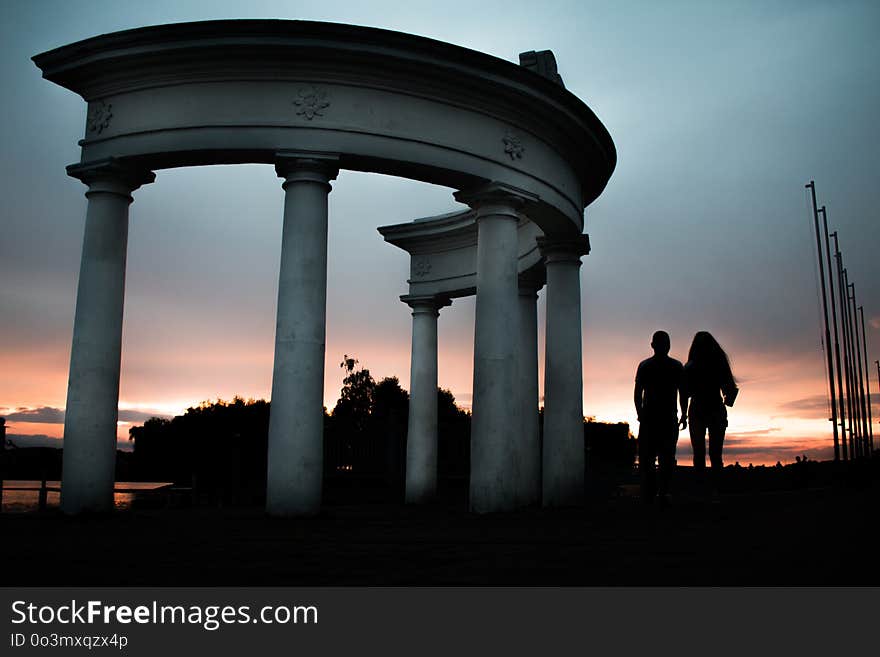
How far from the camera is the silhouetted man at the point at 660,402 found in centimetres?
2161

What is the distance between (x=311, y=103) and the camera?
22.5m

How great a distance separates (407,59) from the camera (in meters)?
22.5

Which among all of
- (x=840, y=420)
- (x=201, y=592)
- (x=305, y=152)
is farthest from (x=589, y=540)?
(x=840, y=420)

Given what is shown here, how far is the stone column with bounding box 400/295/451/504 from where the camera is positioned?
36719 mm

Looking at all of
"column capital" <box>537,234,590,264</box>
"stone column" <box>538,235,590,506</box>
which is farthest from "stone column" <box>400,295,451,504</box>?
"column capital" <box>537,234,590,264</box>

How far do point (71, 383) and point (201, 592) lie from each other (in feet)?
55.8

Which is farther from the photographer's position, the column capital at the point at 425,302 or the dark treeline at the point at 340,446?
the dark treeline at the point at 340,446

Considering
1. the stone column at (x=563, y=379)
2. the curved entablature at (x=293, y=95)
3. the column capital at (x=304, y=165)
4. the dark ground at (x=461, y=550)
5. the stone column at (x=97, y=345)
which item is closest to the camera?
the dark ground at (x=461, y=550)

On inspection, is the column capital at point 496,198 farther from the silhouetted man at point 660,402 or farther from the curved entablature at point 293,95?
the silhouetted man at point 660,402

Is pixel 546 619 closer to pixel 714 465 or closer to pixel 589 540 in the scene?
pixel 589 540

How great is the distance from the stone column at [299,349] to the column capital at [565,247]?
10.6 m

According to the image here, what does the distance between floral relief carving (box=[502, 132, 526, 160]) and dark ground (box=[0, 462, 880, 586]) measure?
1114cm

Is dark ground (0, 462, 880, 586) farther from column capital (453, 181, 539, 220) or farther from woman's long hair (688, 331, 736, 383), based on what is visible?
column capital (453, 181, 539, 220)

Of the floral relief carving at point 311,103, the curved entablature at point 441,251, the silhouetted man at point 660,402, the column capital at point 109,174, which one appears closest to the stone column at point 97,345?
the column capital at point 109,174
